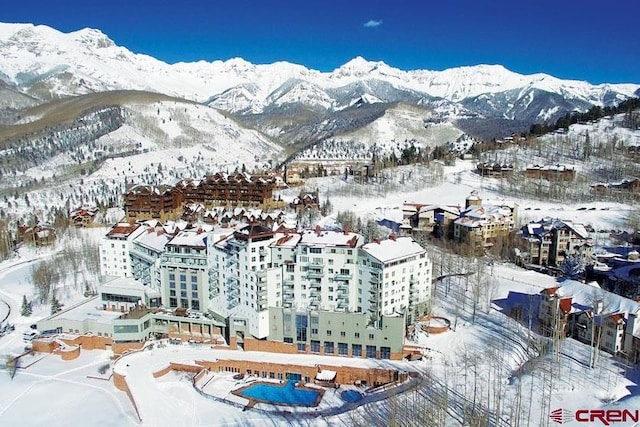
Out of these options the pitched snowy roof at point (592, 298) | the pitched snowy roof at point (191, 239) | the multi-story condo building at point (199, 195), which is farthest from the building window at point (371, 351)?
the multi-story condo building at point (199, 195)

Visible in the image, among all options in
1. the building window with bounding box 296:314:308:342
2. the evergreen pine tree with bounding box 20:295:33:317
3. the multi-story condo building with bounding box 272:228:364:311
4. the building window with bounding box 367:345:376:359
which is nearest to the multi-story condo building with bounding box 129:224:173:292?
the evergreen pine tree with bounding box 20:295:33:317

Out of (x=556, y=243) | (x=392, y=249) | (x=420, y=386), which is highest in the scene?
(x=392, y=249)

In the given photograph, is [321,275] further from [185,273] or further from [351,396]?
[185,273]

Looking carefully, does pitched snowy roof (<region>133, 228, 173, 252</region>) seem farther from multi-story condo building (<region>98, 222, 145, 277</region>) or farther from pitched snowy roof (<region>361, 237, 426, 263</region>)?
pitched snowy roof (<region>361, 237, 426, 263</region>)

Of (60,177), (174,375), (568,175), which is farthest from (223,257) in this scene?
(60,177)

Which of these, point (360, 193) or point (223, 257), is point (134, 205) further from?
point (223, 257)

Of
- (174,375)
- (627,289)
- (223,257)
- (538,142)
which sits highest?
(538,142)

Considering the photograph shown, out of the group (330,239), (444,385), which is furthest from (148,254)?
(444,385)
